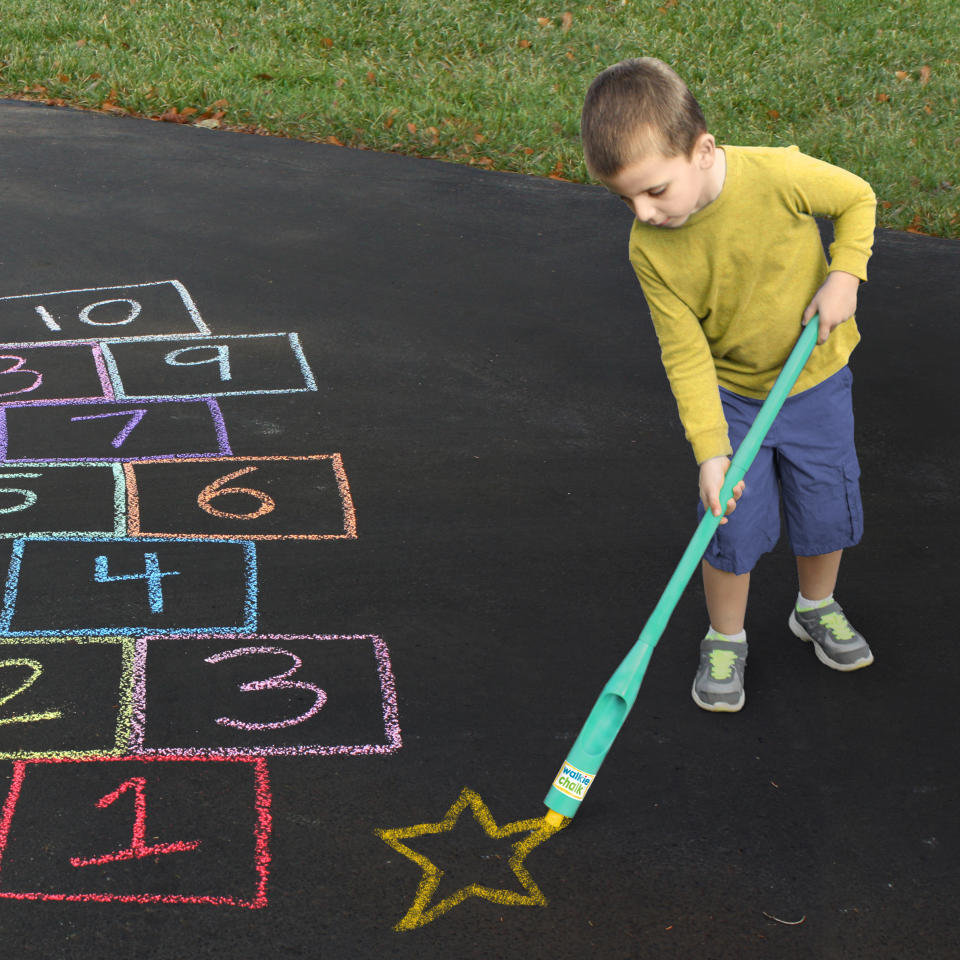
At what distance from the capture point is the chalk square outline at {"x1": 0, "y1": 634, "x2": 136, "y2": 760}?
9.01 feet

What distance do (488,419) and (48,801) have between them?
7.85 ft

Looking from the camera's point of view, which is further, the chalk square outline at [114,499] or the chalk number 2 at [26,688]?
the chalk square outline at [114,499]

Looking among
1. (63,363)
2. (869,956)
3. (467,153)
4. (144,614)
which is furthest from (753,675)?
(467,153)

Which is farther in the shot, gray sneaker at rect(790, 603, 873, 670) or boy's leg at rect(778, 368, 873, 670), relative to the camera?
gray sneaker at rect(790, 603, 873, 670)

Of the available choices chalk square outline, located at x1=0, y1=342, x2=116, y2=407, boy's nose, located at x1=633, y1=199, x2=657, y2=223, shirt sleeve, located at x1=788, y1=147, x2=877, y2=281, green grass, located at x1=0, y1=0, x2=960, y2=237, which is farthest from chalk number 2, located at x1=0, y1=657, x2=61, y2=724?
green grass, located at x1=0, y1=0, x2=960, y2=237

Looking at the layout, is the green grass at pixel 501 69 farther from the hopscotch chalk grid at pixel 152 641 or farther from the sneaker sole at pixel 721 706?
the sneaker sole at pixel 721 706

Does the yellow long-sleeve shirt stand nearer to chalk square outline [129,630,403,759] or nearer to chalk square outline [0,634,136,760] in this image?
chalk square outline [129,630,403,759]

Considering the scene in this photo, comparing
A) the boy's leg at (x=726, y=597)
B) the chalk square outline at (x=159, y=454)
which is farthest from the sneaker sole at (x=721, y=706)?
the chalk square outline at (x=159, y=454)

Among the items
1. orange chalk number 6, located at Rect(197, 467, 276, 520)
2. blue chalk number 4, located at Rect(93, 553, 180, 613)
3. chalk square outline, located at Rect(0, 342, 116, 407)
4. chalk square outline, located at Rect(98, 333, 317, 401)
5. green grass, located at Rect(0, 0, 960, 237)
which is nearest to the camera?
blue chalk number 4, located at Rect(93, 553, 180, 613)

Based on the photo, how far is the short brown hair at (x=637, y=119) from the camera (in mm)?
2398

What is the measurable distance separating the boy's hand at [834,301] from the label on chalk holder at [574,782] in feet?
3.58

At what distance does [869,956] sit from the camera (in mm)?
2271

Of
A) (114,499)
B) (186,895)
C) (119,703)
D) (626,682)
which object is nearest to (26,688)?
(119,703)

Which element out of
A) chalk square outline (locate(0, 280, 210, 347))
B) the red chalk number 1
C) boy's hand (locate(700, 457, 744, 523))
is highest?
boy's hand (locate(700, 457, 744, 523))
